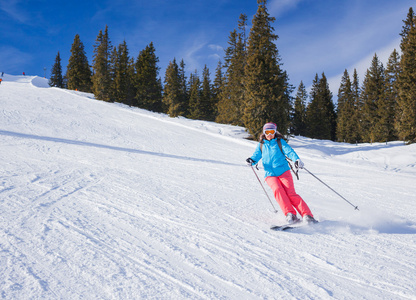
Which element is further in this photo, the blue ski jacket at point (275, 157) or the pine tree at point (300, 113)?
the pine tree at point (300, 113)

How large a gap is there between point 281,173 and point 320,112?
5087cm

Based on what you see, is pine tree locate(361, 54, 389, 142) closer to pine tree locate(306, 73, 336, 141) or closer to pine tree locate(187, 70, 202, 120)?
pine tree locate(306, 73, 336, 141)

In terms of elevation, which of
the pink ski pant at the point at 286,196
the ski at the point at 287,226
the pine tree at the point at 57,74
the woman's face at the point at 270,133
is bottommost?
the ski at the point at 287,226

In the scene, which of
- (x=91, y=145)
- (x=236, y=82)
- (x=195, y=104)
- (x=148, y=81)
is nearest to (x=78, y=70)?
(x=148, y=81)

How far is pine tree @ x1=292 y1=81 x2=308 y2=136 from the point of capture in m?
48.1

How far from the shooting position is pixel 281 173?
4145 millimetres

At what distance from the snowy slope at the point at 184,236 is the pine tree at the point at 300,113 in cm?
4088

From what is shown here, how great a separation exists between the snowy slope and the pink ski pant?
12.1 inches

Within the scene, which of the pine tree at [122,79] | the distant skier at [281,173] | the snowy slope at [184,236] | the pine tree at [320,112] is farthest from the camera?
the pine tree at [320,112]

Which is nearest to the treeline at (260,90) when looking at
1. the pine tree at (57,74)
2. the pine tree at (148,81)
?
the pine tree at (148,81)

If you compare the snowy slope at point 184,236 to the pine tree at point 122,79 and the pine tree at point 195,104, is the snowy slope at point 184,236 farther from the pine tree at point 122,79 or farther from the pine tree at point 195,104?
the pine tree at point 195,104

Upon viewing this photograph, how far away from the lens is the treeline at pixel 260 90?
19547 millimetres

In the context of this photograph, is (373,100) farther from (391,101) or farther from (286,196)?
(286,196)

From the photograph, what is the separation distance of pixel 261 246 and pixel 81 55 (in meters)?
52.5
